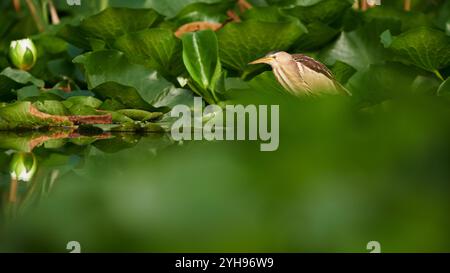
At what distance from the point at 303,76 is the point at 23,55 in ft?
2.68

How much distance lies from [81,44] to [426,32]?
943mm

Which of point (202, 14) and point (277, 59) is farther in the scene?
point (202, 14)

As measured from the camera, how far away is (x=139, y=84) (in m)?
2.26

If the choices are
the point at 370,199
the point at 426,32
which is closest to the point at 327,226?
the point at 370,199

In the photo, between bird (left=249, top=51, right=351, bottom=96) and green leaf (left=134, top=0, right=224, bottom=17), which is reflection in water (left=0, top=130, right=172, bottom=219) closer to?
bird (left=249, top=51, right=351, bottom=96)

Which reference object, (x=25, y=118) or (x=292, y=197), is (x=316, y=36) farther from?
(x=292, y=197)

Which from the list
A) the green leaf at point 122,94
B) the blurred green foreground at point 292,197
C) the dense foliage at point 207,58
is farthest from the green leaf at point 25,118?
the blurred green foreground at point 292,197

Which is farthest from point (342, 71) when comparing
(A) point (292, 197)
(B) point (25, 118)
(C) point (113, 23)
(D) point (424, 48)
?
(A) point (292, 197)

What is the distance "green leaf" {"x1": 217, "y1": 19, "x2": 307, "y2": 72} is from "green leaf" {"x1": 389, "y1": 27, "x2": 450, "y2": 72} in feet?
0.82

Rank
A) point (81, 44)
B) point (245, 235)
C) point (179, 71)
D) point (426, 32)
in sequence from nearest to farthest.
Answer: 1. point (245, 235)
2. point (426, 32)
3. point (179, 71)
4. point (81, 44)

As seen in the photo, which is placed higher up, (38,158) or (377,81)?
(377,81)

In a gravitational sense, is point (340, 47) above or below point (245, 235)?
above

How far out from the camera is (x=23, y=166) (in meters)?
1.68

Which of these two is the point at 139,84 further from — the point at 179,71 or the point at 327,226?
the point at 327,226
